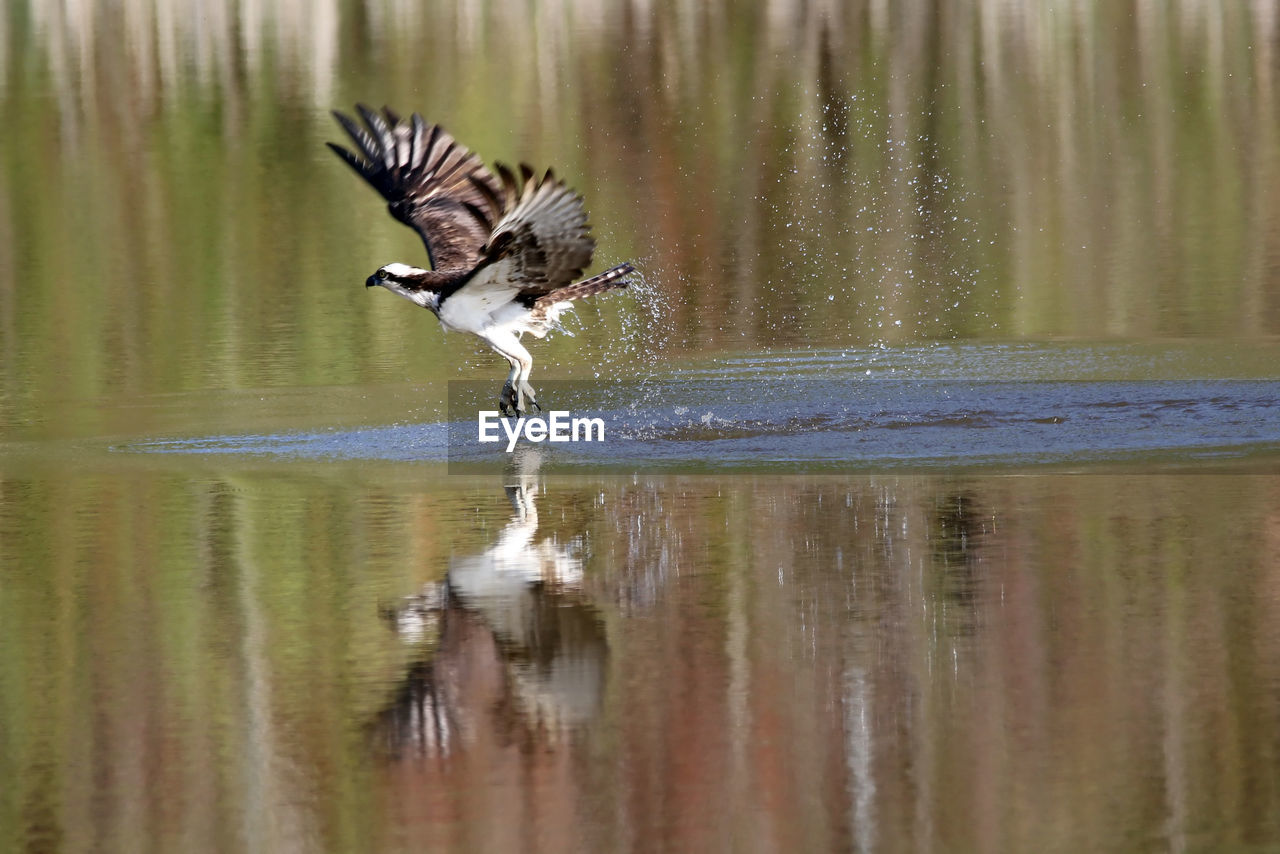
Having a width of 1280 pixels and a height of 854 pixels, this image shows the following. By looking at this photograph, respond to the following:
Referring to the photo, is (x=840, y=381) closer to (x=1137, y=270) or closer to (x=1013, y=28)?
(x=1137, y=270)

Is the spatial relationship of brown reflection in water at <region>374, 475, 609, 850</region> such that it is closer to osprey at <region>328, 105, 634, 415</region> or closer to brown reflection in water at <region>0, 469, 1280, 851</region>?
brown reflection in water at <region>0, 469, 1280, 851</region>

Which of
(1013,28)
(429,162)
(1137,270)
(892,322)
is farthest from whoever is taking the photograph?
(1013,28)

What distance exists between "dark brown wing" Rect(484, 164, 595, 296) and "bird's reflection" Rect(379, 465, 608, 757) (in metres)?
1.92

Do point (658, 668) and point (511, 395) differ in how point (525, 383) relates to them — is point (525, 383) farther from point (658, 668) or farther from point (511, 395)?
point (658, 668)

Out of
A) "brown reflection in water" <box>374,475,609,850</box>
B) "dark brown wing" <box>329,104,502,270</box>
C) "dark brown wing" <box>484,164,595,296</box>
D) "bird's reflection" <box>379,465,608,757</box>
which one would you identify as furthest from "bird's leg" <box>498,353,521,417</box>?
"brown reflection in water" <box>374,475,609,850</box>

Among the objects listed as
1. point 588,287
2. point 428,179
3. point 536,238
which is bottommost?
point 588,287

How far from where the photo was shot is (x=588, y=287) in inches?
477

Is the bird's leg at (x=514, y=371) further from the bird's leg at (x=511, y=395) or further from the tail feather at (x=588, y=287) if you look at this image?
the tail feather at (x=588, y=287)

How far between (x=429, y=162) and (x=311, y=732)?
6460mm

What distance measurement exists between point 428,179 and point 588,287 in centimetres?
136

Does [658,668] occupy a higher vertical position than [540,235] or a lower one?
lower

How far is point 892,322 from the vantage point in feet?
50.3

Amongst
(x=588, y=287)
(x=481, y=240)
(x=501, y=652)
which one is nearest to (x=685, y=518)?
(x=501, y=652)

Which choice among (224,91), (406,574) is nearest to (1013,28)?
(224,91)
